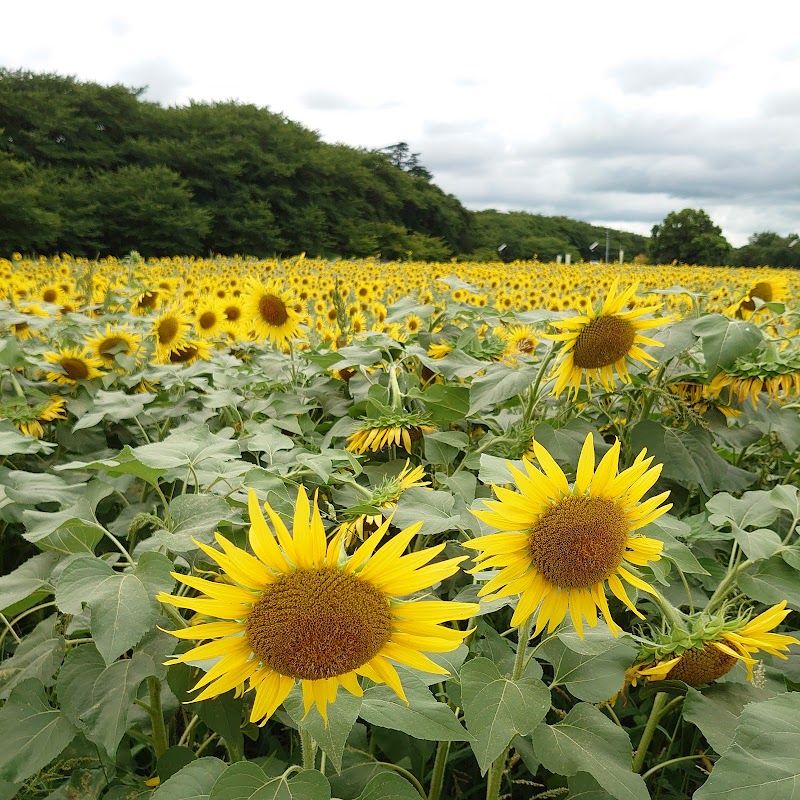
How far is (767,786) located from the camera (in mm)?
814

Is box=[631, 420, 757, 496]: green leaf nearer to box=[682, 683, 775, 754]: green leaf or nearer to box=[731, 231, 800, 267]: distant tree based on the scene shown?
box=[682, 683, 775, 754]: green leaf

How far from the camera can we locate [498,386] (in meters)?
1.74

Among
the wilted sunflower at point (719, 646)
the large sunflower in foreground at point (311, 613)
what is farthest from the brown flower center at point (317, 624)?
the wilted sunflower at point (719, 646)

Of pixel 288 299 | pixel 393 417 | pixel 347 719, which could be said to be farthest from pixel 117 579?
pixel 288 299

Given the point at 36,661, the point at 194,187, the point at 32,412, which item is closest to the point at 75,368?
the point at 32,412

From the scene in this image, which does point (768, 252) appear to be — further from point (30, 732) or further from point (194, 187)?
point (30, 732)

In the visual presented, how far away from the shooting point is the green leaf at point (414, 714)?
0.95 metres

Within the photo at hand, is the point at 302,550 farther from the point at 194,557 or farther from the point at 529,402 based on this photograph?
the point at 529,402

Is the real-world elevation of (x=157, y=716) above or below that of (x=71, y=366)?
below

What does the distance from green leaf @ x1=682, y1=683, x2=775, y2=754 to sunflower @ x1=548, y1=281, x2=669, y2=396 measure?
31.2 inches

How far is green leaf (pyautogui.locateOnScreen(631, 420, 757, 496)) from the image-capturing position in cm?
180

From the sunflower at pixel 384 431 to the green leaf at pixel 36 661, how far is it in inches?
32.3

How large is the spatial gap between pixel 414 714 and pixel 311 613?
0.34 metres

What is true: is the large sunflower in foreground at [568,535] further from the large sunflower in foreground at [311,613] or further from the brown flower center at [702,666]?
the brown flower center at [702,666]
